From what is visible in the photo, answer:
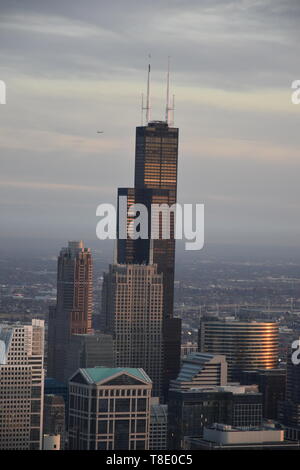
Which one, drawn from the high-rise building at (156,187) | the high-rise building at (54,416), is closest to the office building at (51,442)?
the high-rise building at (54,416)

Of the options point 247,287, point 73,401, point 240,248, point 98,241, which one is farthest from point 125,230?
point 73,401

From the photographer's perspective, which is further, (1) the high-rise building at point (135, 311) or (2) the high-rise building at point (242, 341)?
(1) the high-rise building at point (135, 311)

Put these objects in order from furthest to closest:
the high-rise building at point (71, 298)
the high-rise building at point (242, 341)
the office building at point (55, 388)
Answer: the high-rise building at point (242, 341) < the high-rise building at point (71, 298) < the office building at point (55, 388)

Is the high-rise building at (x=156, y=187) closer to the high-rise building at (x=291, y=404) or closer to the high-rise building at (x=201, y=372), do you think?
the high-rise building at (x=201, y=372)

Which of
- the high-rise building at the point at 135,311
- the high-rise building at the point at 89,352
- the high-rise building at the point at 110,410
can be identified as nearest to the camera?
the high-rise building at the point at 110,410

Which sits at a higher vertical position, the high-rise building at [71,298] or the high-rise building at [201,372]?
the high-rise building at [71,298]

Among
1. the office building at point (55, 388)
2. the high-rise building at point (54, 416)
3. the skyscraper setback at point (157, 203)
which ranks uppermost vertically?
the skyscraper setback at point (157, 203)
